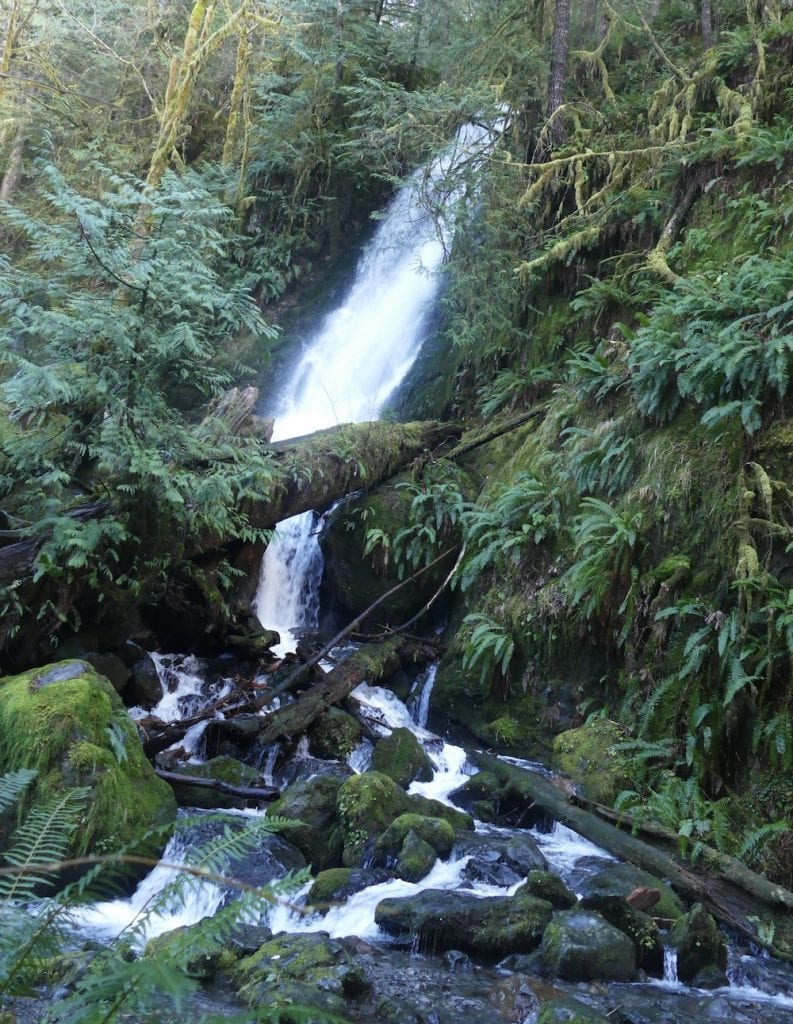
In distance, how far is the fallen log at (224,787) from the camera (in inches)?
277

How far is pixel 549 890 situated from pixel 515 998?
1094mm

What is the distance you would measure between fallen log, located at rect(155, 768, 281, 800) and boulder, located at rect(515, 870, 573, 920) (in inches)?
103

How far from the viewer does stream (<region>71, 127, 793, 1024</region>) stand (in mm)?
4605

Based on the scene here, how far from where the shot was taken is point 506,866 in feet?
20.2

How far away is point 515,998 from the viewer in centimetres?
459

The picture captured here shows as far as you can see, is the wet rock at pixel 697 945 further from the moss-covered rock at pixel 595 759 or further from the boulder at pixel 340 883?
the boulder at pixel 340 883

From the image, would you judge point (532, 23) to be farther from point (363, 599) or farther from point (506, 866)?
point (506, 866)

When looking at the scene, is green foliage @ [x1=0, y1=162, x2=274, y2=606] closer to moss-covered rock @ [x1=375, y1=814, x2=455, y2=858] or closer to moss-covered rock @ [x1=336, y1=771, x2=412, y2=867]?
moss-covered rock @ [x1=336, y1=771, x2=412, y2=867]

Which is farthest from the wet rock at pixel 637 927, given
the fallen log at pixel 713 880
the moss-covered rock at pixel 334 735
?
the moss-covered rock at pixel 334 735

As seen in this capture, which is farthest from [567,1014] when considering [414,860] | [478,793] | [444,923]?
[478,793]

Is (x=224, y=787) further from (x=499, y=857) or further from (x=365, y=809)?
(x=499, y=857)

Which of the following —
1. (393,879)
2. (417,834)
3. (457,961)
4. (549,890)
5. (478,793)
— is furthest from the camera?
(478,793)

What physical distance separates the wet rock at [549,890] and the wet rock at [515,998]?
81 centimetres

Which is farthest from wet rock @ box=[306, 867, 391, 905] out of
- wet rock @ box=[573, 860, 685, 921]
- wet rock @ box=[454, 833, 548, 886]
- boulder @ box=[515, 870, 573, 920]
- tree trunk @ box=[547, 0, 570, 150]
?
tree trunk @ box=[547, 0, 570, 150]
